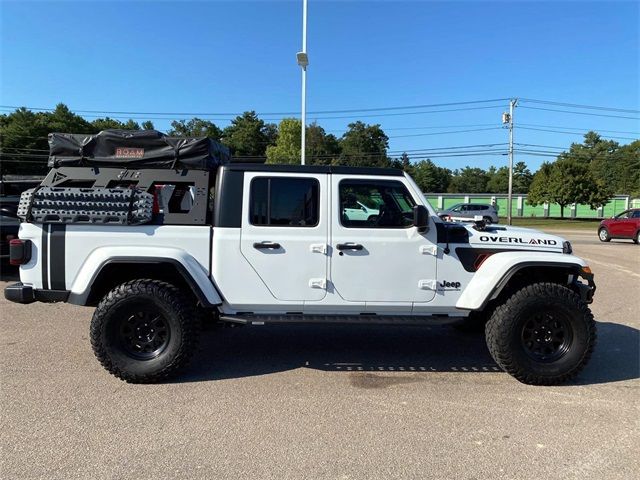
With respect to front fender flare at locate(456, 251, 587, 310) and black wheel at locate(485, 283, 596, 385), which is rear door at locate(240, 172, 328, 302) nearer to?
front fender flare at locate(456, 251, 587, 310)

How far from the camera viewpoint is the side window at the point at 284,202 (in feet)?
15.7

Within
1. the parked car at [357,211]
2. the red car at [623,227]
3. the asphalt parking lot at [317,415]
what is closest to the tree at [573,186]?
the red car at [623,227]

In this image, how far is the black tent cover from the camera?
4805 mm

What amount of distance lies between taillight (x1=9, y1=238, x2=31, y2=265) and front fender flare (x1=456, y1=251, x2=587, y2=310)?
4.16 meters

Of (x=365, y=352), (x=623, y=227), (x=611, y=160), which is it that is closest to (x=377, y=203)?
(x=365, y=352)

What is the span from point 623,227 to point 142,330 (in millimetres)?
24330

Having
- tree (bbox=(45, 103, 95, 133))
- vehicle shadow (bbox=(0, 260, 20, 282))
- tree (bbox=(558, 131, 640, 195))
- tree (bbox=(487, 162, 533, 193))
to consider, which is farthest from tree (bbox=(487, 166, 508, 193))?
vehicle shadow (bbox=(0, 260, 20, 282))

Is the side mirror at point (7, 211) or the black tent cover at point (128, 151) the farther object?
the side mirror at point (7, 211)

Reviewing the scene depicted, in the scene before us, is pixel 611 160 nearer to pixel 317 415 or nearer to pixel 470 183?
pixel 470 183

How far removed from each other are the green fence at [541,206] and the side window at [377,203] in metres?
63.4

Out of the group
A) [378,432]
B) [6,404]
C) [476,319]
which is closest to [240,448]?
[378,432]

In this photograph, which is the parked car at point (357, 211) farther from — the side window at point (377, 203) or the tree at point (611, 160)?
the tree at point (611, 160)

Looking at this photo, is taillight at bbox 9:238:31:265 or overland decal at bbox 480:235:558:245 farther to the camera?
overland decal at bbox 480:235:558:245

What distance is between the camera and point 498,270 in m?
4.68
